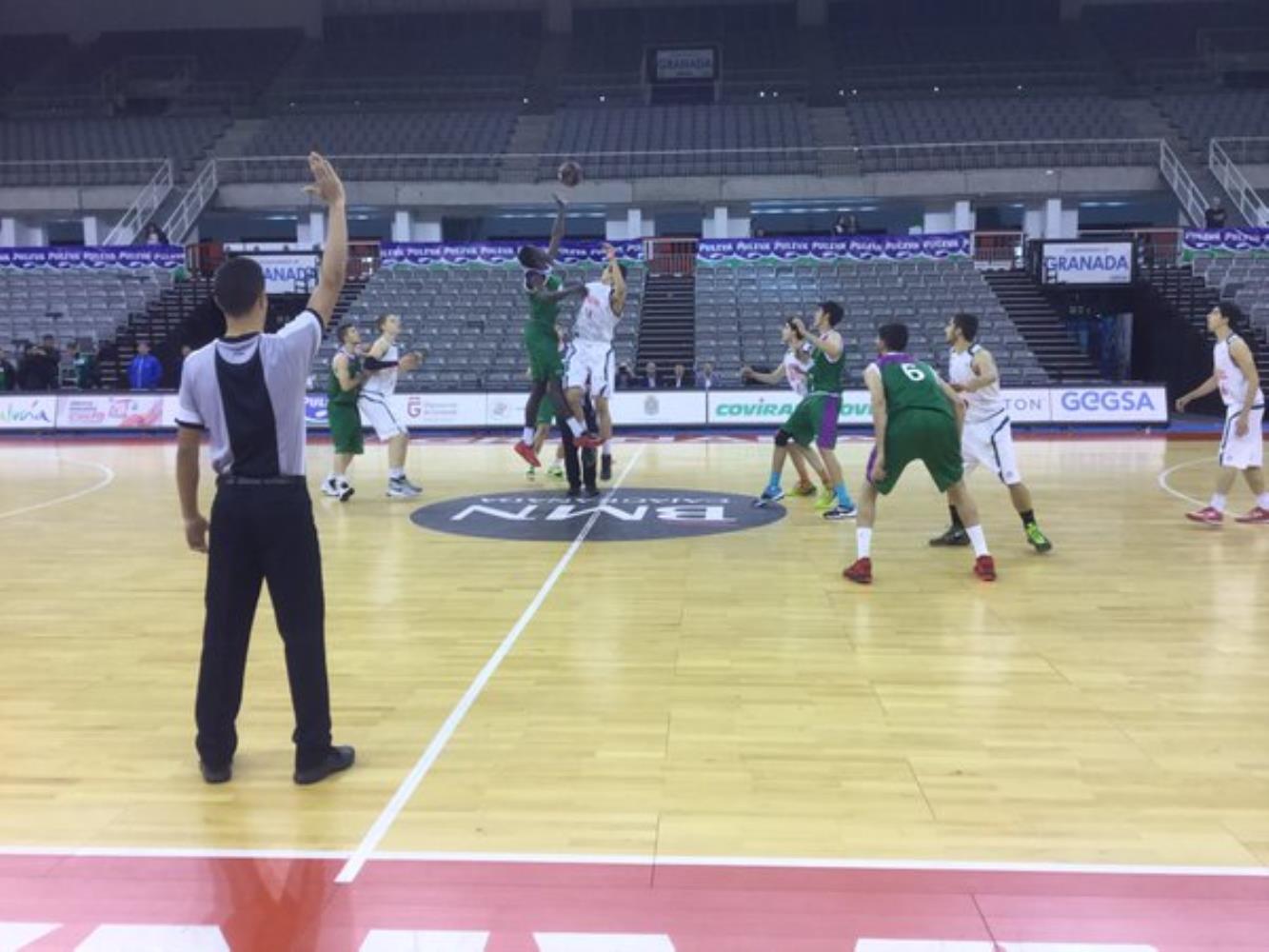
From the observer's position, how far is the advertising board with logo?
2162 centimetres

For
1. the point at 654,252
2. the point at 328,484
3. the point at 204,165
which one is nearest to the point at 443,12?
the point at 204,165

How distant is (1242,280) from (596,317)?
19633 mm

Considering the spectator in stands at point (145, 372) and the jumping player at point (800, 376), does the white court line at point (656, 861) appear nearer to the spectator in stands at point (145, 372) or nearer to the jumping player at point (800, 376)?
the jumping player at point (800, 376)

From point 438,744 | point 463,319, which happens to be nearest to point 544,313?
point 438,744

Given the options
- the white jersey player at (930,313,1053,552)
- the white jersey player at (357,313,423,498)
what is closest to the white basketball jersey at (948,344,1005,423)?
the white jersey player at (930,313,1053,552)

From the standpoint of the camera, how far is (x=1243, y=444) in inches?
373

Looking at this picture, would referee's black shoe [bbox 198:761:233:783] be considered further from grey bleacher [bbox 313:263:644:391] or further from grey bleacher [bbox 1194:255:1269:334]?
grey bleacher [bbox 1194:255:1269:334]

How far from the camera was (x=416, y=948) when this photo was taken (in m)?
2.90

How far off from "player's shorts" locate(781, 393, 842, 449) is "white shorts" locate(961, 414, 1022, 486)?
165 cm

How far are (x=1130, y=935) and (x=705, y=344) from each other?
21889 mm

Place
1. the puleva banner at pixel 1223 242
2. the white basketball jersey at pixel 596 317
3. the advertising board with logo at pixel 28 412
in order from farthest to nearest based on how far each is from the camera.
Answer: the puleva banner at pixel 1223 242, the advertising board with logo at pixel 28 412, the white basketball jersey at pixel 596 317

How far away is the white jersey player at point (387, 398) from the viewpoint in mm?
11430

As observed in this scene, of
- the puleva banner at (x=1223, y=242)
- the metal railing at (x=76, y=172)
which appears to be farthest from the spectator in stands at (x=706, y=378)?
the metal railing at (x=76, y=172)

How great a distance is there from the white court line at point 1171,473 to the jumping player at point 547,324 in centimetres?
612
